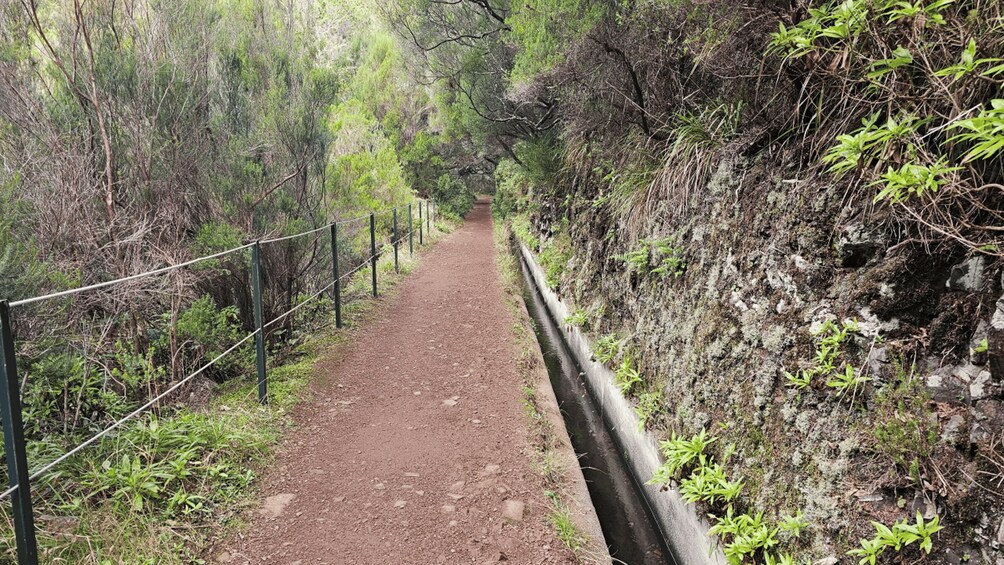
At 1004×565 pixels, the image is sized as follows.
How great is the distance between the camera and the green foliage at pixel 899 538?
2010 mm

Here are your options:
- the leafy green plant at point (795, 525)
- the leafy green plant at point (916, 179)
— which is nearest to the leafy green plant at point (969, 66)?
the leafy green plant at point (916, 179)

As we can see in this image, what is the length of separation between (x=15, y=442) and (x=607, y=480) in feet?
13.4

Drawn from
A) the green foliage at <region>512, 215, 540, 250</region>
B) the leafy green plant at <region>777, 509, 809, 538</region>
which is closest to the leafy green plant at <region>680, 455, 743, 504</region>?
the leafy green plant at <region>777, 509, 809, 538</region>

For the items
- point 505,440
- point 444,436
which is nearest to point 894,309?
point 505,440

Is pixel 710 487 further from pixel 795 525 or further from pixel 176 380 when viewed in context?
pixel 176 380

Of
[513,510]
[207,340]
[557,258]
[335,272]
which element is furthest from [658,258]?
[557,258]

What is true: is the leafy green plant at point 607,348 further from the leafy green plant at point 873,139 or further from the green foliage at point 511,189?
the green foliage at point 511,189

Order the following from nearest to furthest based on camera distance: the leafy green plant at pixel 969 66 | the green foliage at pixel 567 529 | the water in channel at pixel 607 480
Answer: the leafy green plant at pixel 969 66
the green foliage at pixel 567 529
the water in channel at pixel 607 480

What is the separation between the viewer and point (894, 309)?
2504 millimetres

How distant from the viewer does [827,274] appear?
115 inches

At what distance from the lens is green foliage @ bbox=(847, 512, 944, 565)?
79.1 inches

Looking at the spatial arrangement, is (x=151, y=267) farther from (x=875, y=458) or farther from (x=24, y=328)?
(x=875, y=458)

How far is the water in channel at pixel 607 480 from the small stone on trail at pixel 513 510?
2.42ft

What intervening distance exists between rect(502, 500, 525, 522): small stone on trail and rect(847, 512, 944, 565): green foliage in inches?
75.6
